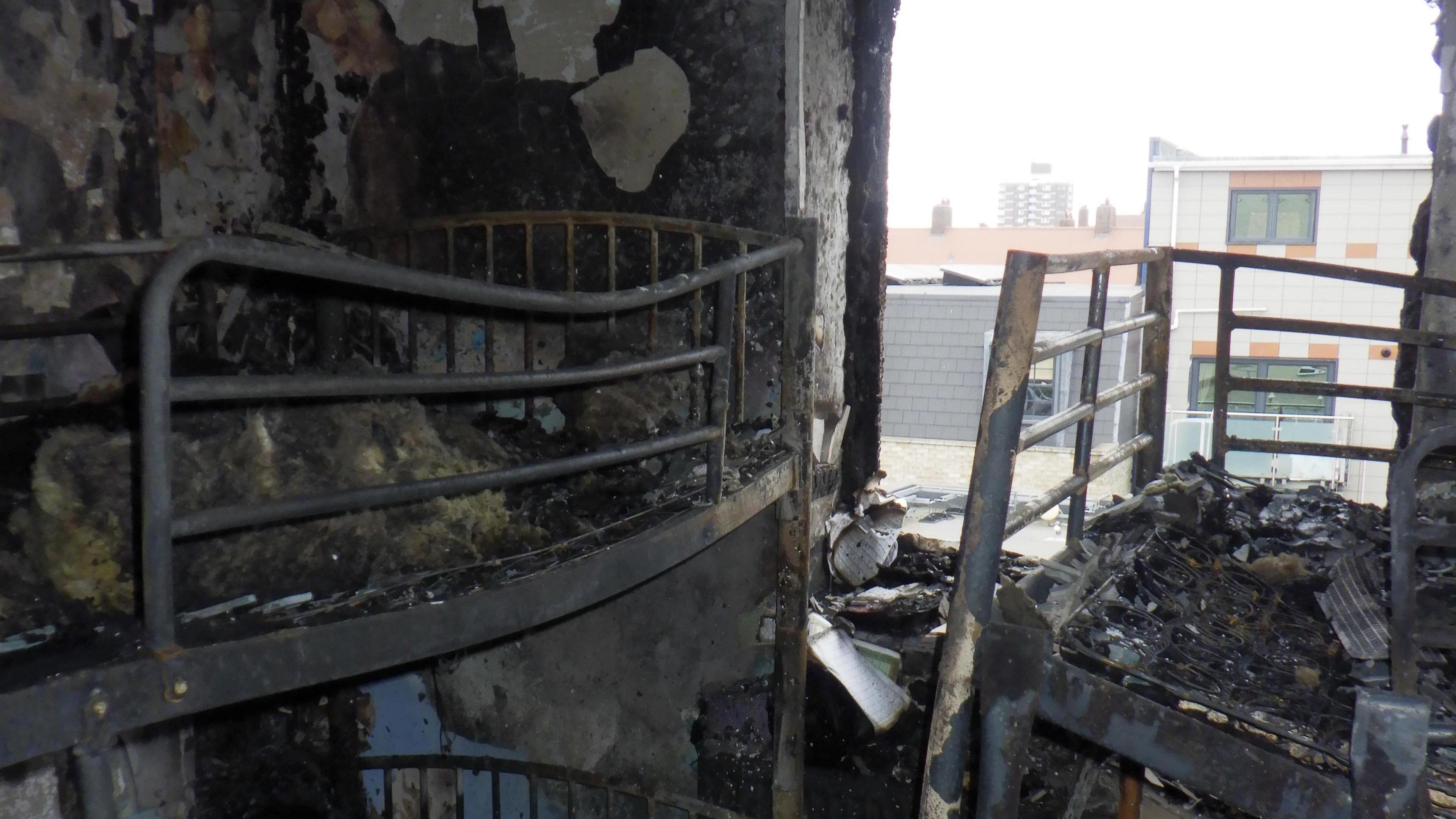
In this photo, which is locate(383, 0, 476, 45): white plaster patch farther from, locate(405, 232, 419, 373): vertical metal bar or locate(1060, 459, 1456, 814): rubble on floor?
locate(1060, 459, 1456, 814): rubble on floor

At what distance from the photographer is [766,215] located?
261 cm

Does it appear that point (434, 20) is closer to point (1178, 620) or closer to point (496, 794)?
point (496, 794)

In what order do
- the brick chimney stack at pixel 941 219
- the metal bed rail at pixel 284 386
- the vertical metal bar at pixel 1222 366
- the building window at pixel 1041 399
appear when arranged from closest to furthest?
the metal bed rail at pixel 284 386, the vertical metal bar at pixel 1222 366, the building window at pixel 1041 399, the brick chimney stack at pixel 941 219

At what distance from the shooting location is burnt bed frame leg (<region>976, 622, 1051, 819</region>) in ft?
6.32

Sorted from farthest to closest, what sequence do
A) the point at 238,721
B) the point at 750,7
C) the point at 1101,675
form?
the point at 238,721, the point at 750,7, the point at 1101,675

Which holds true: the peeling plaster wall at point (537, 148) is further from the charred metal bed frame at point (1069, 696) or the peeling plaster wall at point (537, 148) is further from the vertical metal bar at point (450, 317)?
the charred metal bed frame at point (1069, 696)

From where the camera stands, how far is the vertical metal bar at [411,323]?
2.77m

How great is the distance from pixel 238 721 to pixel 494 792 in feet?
2.66

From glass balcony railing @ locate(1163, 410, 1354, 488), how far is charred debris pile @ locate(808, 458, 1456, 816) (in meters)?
4.59

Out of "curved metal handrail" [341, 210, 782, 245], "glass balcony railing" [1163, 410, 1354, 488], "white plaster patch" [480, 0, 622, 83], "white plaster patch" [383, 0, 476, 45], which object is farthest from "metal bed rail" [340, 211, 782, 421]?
"glass balcony railing" [1163, 410, 1354, 488]

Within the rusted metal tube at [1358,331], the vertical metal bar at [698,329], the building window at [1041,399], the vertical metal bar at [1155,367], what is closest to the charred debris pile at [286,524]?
the vertical metal bar at [698,329]

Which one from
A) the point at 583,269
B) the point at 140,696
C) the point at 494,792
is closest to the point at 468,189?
the point at 583,269

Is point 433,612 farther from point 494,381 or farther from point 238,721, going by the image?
point 238,721

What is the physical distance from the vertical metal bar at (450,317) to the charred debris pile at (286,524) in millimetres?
362
